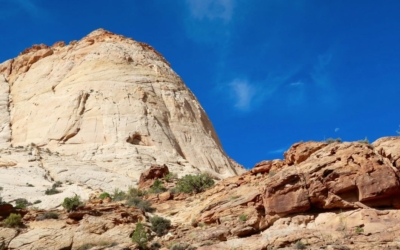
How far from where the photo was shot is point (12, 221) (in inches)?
685

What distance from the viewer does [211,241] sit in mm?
15742

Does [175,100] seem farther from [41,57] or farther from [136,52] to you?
[41,57]

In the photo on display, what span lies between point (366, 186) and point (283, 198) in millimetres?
2750

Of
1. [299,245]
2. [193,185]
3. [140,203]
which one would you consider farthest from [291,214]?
[193,185]

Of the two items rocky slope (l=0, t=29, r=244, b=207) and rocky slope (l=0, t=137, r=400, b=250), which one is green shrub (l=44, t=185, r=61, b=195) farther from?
rocky slope (l=0, t=137, r=400, b=250)

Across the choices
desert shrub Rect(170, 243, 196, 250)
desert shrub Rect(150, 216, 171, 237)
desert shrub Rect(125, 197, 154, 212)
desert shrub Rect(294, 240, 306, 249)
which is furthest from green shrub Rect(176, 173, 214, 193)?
A: desert shrub Rect(294, 240, 306, 249)

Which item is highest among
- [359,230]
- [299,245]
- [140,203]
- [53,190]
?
[53,190]

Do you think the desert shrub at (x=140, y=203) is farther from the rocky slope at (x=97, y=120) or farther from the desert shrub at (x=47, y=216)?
the rocky slope at (x=97, y=120)

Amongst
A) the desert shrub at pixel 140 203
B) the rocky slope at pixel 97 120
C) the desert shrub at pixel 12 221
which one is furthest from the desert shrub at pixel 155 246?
the rocky slope at pixel 97 120

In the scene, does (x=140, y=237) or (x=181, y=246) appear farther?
(x=140, y=237)

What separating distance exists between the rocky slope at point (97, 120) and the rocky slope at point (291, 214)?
8315mm

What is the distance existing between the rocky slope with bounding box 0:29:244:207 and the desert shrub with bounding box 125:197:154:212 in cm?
635

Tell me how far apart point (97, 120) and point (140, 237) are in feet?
90.0

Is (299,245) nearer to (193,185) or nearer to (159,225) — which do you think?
(159,225)
